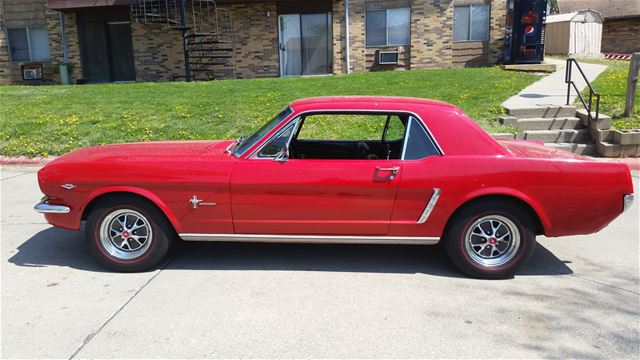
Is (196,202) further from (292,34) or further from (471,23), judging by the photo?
(471,23)

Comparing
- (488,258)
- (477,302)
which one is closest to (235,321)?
(477,302)

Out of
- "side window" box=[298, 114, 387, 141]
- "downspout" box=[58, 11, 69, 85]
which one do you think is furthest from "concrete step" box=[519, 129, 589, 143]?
"downspout" box=[58, 11, 69, 85]

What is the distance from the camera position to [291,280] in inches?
174

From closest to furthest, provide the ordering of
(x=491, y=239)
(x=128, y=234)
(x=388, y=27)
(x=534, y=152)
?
(x=491, y=239)
(x=128, y=234)
(x=534, y=152)
(x=388, y=27)

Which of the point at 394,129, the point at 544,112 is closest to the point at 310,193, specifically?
the point at 394,129

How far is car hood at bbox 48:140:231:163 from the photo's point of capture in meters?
4.60

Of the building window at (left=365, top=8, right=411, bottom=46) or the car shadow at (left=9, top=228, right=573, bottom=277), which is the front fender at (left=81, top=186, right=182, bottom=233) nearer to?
the car shadow at (left=9, top=228, right=573, bottom=277)

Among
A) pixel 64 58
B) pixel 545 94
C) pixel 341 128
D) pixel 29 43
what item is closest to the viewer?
pixel 341 128

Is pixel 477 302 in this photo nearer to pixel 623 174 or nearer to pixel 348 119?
pixel 623 174

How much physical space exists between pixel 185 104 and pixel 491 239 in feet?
32.4

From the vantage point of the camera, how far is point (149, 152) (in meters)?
4.76

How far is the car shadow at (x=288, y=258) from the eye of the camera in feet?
15.4

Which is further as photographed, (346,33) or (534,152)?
(346,33)

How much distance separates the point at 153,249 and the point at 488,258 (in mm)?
2822
